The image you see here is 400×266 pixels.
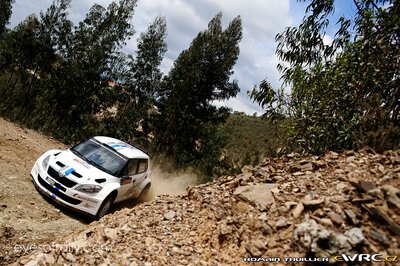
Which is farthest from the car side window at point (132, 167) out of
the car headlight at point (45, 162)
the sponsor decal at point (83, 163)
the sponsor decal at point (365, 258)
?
the sponsor decal at point (365, 258)

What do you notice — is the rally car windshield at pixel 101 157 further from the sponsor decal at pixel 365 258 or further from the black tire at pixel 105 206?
the sponsor decal at pixel 365 258

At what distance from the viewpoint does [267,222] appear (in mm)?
4570

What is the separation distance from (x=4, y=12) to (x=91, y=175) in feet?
92.2

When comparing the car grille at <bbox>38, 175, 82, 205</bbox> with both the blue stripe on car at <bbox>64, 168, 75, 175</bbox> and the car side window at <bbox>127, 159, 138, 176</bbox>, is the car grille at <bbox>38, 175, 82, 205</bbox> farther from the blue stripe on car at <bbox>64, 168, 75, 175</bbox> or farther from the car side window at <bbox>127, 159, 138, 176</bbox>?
the car side window at <bbox>127, 159, 138, 176</bbox>

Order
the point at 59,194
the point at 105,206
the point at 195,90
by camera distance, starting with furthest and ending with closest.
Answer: the point at 195,90
the point at 105,206
the point at 59,194

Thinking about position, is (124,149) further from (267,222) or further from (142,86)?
(142,86)

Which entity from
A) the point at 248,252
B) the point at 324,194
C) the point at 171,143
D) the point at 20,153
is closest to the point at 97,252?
the point at 248,252

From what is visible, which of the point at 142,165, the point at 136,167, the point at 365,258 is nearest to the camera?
the point at 365,258

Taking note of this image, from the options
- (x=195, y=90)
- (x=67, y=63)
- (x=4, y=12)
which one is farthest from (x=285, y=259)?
(x=4, y=12)

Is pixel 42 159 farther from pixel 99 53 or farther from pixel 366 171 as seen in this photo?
pixel 99 53

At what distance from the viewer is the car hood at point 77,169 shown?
7711mm

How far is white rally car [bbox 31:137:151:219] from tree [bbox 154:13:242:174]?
12790 mm

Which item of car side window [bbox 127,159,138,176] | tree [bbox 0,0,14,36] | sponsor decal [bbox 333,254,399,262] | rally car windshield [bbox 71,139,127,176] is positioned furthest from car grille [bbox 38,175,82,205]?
tree [bbox 0,0,14,36]

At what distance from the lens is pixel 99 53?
22.9 metres
